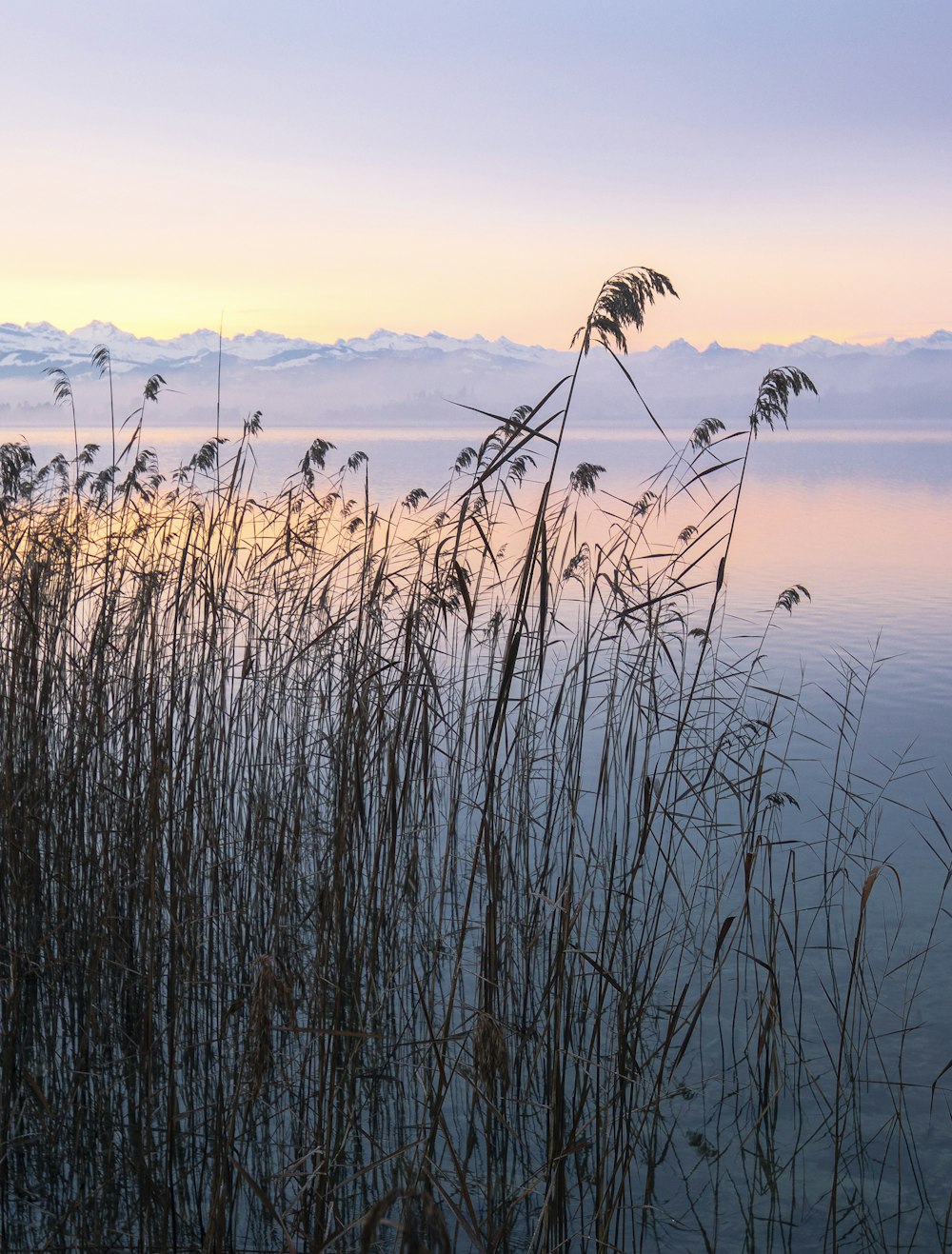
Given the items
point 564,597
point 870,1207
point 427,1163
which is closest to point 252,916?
point 427,1163

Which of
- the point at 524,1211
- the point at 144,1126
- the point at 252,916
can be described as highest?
the point at 144,1126

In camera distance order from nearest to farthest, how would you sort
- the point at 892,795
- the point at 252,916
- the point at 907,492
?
the point at 252,916 → the point at 892,795 → the point at 907,492

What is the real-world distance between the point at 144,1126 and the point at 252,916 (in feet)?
5.20

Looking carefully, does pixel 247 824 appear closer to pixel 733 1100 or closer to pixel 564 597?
pixel 733 1100

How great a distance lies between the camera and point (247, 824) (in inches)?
159

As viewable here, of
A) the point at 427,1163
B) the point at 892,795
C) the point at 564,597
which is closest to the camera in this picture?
the point at 427,1163

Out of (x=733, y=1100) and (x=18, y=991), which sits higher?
(x=18, y=991)

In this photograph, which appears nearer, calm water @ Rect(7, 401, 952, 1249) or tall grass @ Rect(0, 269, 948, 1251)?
tall grass @ Rect(0, 269, 948, 1251)

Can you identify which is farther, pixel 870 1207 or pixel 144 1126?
pixel 870 1207

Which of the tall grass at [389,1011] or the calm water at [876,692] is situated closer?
the tall grass at [389,1011]

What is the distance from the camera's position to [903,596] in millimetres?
14133

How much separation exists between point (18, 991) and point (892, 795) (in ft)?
18.7

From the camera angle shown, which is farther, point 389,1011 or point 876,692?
point 876,692

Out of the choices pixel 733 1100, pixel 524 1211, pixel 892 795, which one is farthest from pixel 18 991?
pixel 892 795
